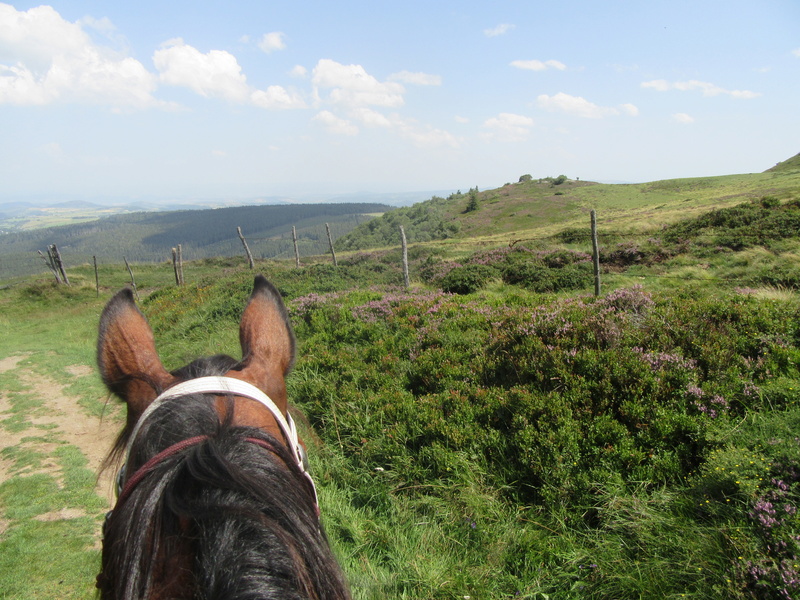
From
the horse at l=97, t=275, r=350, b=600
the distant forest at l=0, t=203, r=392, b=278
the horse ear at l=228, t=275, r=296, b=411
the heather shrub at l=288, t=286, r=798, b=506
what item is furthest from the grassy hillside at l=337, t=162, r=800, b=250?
the distant forest at l=0, t=203, r=392, b=278

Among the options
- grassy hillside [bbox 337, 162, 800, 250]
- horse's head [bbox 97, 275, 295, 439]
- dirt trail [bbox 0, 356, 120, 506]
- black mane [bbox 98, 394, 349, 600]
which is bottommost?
dirt trail [bbox 0, 356, 120, 506]

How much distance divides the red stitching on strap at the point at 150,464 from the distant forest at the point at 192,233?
100473mm

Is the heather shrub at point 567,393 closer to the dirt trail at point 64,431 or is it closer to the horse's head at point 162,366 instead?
the horse's head at point 162,366

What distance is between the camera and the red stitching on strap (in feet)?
3.33

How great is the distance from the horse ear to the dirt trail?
3896mm

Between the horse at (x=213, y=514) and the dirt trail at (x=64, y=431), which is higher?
the horse at (x=213, y=514)

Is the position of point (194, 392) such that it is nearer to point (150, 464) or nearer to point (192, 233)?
point (150, 464)

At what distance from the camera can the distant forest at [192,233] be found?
121750mm

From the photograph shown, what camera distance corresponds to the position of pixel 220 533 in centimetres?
84

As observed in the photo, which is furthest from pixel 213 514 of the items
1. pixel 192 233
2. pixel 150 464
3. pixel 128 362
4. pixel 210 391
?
pixel 192 233

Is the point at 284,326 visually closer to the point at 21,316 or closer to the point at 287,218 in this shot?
the point at 21,316

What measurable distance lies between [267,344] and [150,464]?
81 centimetres

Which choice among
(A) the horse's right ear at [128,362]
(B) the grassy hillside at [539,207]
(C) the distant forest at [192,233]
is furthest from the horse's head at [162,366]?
(C) the distant forest at [192,233]

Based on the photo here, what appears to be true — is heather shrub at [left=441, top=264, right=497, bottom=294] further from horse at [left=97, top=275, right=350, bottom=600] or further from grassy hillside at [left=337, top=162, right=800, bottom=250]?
grassy hillside at [left=337, top=162, right=800, bottom=250]
